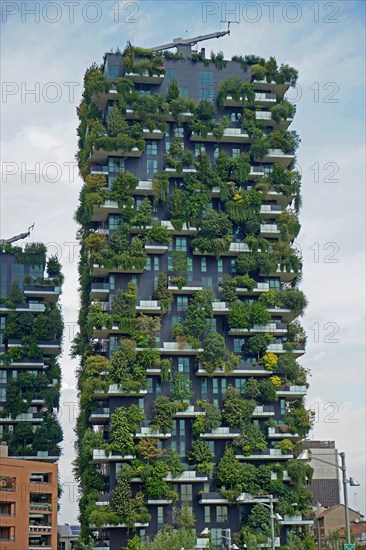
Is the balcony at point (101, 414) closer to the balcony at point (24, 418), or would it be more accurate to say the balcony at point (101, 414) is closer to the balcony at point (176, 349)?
the balcony at point (176, 349)

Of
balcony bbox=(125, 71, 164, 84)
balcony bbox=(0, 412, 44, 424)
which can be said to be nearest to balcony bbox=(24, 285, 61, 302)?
balcony bbox=(0, 412, 44, 424)

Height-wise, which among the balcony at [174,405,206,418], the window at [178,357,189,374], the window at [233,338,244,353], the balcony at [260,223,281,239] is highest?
the balcony at [260,223,281,239]

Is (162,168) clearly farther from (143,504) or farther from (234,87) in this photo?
(143,504)

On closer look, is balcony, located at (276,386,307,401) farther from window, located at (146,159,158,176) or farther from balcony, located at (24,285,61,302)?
balcony, located at (24,285,61,302)

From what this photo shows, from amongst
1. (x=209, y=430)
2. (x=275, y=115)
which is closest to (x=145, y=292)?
(x=209, y=430)

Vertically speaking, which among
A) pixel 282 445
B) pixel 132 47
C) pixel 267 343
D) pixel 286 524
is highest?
pixel 132 47

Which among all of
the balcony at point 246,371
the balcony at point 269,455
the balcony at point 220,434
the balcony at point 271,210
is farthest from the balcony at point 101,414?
the balcony at point 271,210
